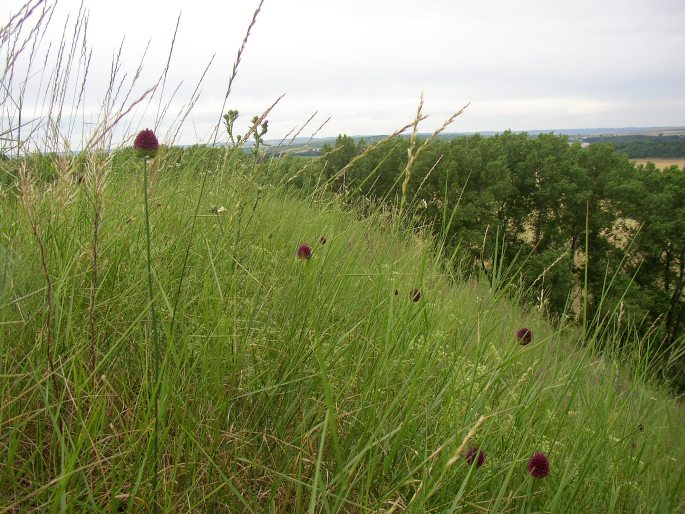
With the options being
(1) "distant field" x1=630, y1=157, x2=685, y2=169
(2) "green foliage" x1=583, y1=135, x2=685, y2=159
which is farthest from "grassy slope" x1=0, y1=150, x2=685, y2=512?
(1) "distant field" x1=630, y1=157, x2=685, y2=169

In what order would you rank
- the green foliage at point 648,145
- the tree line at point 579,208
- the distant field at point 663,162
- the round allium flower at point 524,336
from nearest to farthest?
the round allium flower at point 524,336 → the tree line at point 579,208 → the distant field at point 663,162 → the green foliage at point 648,145

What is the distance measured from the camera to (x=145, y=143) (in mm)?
1055

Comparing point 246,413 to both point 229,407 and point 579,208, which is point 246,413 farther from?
point 579,208

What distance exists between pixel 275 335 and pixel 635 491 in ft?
4.19

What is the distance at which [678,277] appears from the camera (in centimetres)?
1886

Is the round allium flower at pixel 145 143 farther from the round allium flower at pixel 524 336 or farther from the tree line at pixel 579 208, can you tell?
the tree line at pixel 579 208

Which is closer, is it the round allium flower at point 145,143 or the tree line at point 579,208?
the round allium flower at point 145,143

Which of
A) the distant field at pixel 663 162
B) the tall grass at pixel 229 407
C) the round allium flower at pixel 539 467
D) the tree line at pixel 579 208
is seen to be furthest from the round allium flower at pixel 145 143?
the distant field at pixel 663 162

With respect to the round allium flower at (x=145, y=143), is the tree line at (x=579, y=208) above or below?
below


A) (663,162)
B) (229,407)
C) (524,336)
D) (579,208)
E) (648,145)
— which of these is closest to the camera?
(229,407)

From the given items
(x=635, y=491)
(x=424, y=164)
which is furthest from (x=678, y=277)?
(x=635, y=491)

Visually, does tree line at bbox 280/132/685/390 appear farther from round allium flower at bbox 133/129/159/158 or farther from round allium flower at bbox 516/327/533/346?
round allium flower at bbox 133/129/159/158

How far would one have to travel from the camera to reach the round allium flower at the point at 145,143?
3.43 feet

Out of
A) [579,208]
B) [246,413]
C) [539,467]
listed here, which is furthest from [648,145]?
[246,413]
